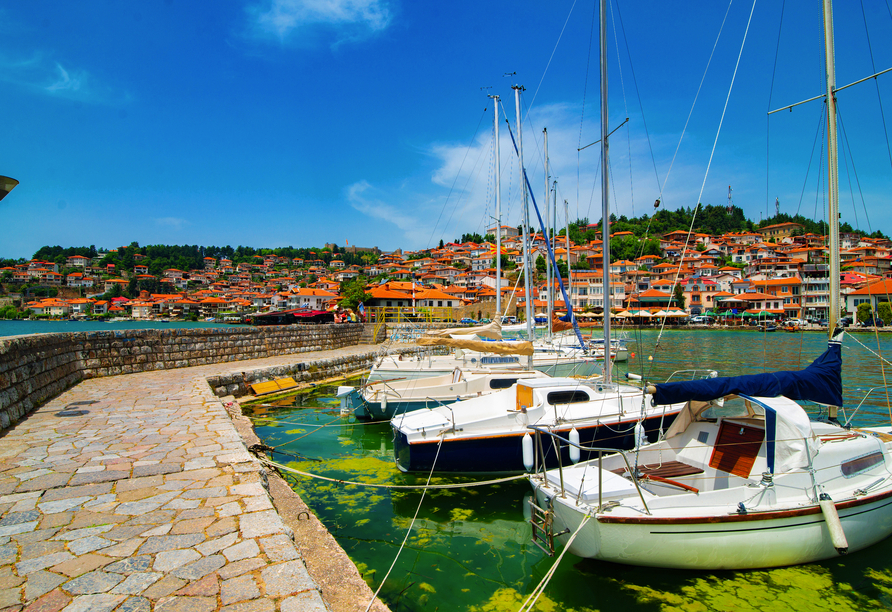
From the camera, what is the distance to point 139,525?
397 cm

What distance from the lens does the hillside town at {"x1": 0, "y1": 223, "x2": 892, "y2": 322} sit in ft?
214

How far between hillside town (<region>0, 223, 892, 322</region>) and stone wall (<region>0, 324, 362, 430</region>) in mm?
22548

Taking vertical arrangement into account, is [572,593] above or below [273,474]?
below

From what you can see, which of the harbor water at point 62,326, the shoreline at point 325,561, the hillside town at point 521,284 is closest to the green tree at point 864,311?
the hillside town at point 521,284

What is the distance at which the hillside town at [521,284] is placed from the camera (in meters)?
65.2

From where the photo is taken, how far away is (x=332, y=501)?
707cm

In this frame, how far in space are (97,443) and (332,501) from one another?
338cm

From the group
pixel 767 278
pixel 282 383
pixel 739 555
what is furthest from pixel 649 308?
pixel 739 555

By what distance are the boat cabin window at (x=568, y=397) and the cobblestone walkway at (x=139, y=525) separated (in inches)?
208

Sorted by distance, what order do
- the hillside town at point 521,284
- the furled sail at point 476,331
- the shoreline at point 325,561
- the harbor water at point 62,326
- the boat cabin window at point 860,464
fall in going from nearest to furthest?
1. the shoreline at point 325,561
2. the boat cabin window at point 860,464
3. the furled sail at point 476,331
4. the harbor water at point 62,326
5. the hillside town at point 521,284

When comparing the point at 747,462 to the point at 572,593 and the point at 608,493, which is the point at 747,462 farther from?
the point at 572,593

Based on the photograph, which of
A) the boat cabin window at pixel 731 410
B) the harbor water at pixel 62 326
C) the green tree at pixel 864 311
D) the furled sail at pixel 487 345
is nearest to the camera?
the boat cabin window at pixel 731 410

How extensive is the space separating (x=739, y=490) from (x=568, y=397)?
11.9ft

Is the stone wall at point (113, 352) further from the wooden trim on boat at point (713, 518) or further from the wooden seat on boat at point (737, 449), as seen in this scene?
the wooden seat on boat at point (737, 449)
